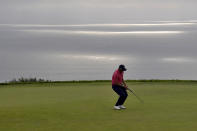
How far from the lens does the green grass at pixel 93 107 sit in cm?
1524

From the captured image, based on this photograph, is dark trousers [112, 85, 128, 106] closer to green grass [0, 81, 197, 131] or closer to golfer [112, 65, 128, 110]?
golfer [112, 65, 128, 110]

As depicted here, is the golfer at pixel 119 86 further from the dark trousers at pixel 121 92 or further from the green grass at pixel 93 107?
the green grass at pixel 93 107

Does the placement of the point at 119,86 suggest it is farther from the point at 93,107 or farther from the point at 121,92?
the point at 93,107

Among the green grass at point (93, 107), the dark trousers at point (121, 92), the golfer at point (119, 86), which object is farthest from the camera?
the dark trousers at point (121, 92)

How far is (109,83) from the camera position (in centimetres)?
2622

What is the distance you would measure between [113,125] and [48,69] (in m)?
43.7

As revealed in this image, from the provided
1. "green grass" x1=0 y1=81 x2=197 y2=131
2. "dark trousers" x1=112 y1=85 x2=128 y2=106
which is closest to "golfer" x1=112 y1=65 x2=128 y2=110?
"dark trousers" x1=112 y1=85 x2=128 y2=106

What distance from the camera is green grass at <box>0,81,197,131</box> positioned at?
15242 millimetres

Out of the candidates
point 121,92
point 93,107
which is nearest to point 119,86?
point 121,92

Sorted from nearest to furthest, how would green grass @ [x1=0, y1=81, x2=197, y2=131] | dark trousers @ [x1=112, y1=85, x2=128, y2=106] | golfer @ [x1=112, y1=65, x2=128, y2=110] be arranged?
green grass @ [x1=0, y1=81, x2=197, y2=131]
golfer @ [x1=112, y1=65, x2=128, y2=110]
dark trousers @ [x1=112, y1=85, x2=128, y2=106]

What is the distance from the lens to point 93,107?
18812mm

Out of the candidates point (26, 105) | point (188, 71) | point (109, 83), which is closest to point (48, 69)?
point (188, 71)

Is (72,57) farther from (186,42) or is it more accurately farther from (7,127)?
(7,127)

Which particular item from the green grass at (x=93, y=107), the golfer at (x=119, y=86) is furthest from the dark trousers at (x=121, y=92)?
the green grass at (x=93, y=107)
